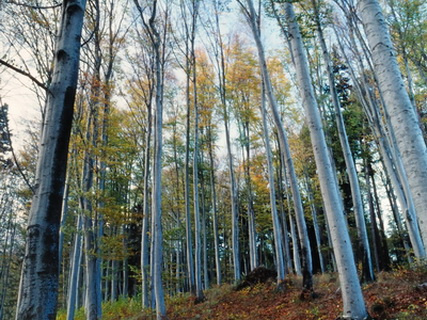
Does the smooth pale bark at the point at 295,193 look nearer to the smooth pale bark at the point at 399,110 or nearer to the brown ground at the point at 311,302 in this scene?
the brown ground at the point at 311,302

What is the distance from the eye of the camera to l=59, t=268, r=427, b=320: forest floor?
170 inches

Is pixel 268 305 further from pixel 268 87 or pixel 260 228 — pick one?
pixel 260 228

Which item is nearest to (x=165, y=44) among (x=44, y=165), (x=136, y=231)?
(x=44, y=165)

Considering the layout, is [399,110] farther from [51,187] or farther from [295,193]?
[295,193]

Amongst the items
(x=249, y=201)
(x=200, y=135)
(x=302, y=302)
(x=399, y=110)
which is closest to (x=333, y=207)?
(x=399, y=110)

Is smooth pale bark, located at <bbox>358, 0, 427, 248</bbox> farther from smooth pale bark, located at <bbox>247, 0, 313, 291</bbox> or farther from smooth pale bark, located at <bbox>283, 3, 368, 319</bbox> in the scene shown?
smooth pale bark, located at <bbox>247, 0, 313, 291</bbox>

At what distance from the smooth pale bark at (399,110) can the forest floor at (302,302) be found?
208 centimetres

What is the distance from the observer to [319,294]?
6727 millimetres

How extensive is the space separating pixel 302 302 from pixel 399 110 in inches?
209

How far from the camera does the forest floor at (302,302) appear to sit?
4.32 meters

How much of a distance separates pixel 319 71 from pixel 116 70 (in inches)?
354

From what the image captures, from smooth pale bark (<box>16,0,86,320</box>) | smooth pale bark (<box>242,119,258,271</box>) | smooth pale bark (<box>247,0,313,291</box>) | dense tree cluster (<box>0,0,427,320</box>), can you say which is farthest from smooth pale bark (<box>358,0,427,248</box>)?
smooth pale bark (<box>242,119,258,271</box>)

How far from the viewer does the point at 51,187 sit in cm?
164

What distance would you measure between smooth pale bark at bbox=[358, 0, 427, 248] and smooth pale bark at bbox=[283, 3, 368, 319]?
59.1 inches
